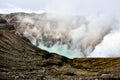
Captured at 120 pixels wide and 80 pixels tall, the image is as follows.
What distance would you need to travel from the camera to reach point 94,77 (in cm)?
9050

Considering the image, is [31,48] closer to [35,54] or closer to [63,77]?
[35,54]

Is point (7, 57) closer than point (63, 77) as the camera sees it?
No

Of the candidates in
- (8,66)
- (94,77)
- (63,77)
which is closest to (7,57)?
(8,66)

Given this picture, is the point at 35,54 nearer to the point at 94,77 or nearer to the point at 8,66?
the point at 8,66

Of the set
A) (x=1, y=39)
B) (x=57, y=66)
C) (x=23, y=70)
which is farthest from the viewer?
(x=1, y=39)

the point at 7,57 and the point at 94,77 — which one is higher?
the point at 7,57

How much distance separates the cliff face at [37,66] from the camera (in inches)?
3647

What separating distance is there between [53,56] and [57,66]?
14585mm

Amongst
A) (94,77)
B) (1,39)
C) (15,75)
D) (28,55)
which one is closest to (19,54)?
(28,55)

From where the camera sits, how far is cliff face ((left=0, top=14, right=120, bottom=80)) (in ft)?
304

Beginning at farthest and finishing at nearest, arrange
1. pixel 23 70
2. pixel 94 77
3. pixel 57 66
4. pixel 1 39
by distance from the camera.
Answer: pixel 1 39 < pixel 57 66 < pixel 23 70 < pixel 94 77

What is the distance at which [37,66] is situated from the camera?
106438 millimetres

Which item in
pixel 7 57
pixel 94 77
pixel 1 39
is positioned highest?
pixel 1 39

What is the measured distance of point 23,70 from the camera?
9938 cm
